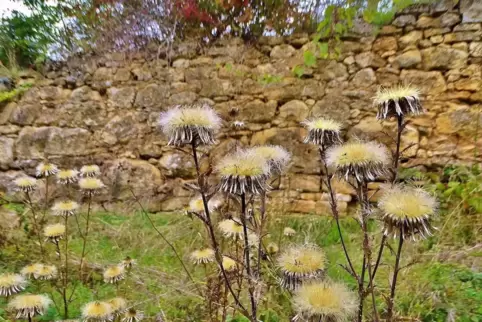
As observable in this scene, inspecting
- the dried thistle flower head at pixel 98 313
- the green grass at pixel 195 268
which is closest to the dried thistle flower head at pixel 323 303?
the green grass at pixel 195 268

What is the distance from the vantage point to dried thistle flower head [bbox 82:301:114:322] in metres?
1.77

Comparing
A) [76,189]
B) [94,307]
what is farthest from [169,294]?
[76,189]

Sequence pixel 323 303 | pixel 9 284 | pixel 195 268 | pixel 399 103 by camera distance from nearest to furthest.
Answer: pixel 323 303 → pixel 399 103 → pixel 9 284 → pixel 195 268

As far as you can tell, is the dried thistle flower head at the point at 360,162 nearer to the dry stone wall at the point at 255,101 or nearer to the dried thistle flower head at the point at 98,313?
the dried thistle flower head at the point at 98,313

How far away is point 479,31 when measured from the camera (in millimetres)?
3846

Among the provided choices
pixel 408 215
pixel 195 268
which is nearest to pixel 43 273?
pixel 195 268

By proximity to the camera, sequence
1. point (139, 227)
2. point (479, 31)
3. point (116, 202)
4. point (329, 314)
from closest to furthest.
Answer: point (329, 314), point (479, 31), point (139, 227), point (116, 202)

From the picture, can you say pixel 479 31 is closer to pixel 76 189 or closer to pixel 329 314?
pixel 329 314

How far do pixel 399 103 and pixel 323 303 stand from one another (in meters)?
0.69

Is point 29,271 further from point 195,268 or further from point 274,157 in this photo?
point 274,157

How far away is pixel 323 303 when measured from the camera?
104cm

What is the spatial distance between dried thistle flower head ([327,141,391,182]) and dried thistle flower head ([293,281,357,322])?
1.15 ft

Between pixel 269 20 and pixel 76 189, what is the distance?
120 inches

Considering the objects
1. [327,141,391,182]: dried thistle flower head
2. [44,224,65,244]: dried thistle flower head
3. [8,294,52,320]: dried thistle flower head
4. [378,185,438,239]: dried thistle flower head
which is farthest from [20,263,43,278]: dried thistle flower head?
[378,185,438,239]: dried thistle flower head
